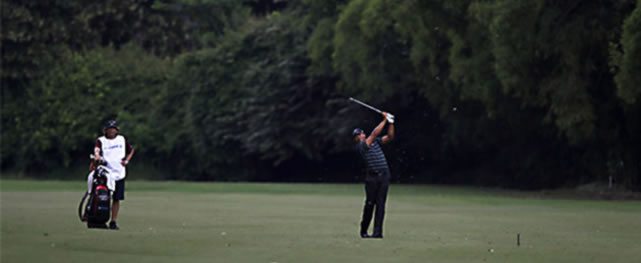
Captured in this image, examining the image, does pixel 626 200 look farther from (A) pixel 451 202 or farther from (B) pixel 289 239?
(B) pixel 289 239

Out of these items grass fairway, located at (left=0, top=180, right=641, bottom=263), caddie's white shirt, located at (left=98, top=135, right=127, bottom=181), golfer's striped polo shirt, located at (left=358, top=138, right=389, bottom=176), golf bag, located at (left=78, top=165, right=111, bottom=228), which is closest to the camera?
grass fairway, located at (left=0, top=180, right=641, bottom=263)

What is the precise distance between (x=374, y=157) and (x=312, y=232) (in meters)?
2.24

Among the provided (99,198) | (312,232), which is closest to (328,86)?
(312,232)

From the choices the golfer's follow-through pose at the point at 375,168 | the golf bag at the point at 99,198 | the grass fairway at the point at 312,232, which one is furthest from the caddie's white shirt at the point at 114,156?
the golfer's follow-through pose at the point at 375,168

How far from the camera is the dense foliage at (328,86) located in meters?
38.1

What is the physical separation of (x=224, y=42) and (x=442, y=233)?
1624 inches

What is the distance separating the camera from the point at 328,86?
5697 cm

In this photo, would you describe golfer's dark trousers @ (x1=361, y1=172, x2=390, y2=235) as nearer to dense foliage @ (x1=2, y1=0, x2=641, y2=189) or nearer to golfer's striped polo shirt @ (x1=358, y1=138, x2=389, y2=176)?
golfer's striped polo shirt @ (x1=358, y1=138, x2=389, y2=176)

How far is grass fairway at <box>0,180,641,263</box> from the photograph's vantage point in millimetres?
17031

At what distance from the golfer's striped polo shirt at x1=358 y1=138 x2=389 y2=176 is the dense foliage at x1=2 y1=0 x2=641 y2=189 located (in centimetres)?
1571

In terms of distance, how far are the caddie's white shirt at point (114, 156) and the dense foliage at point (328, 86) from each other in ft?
54.8

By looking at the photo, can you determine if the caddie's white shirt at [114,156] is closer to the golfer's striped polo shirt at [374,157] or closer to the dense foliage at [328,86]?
the golfer's striped polo shirt at [374,157]

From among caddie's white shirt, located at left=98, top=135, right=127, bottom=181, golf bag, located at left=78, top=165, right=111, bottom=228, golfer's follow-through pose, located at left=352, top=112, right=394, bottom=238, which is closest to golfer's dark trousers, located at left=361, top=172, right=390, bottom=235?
golfer's follow-through pose, located at left=352, top=112, right=394, bottom=238

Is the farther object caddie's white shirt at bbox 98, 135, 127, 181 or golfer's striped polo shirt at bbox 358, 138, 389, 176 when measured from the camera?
caddie's white shirt at bbox 98, 135, 127, 181
